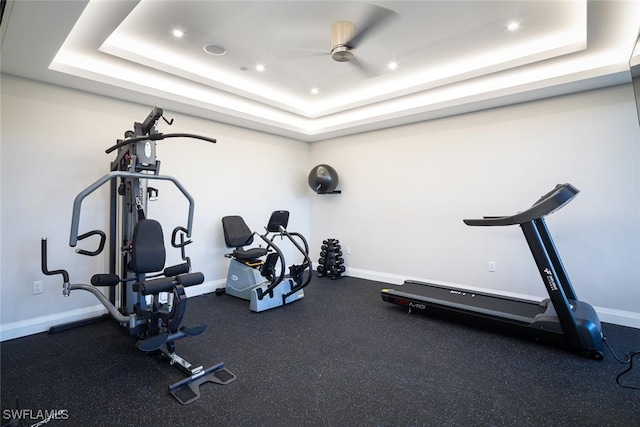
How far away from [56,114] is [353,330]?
3838 mm

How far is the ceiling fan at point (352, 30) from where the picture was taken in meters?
2.55

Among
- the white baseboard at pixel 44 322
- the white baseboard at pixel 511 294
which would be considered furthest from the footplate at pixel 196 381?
the white baseboard at pixel 511 294

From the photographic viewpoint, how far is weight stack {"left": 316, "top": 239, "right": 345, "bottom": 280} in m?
5.15

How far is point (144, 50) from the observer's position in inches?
123

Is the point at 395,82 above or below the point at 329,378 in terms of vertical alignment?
above

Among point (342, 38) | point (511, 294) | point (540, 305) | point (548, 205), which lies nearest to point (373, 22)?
point (342, 38)

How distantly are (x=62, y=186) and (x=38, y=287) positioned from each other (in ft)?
3.46

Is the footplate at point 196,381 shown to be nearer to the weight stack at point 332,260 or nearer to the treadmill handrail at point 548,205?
the treadmill handrail at point 548,205

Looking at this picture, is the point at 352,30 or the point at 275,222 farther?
the point at 275,222

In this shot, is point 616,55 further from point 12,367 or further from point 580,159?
point 12,367

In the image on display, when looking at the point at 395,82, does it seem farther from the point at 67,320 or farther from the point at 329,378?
the point at 67,320

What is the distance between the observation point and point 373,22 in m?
2.66

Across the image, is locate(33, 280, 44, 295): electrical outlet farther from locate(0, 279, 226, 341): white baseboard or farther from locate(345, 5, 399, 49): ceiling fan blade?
locate(345, 5, 399, 49): ceiling fan blade

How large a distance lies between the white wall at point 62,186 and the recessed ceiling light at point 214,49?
129cm
